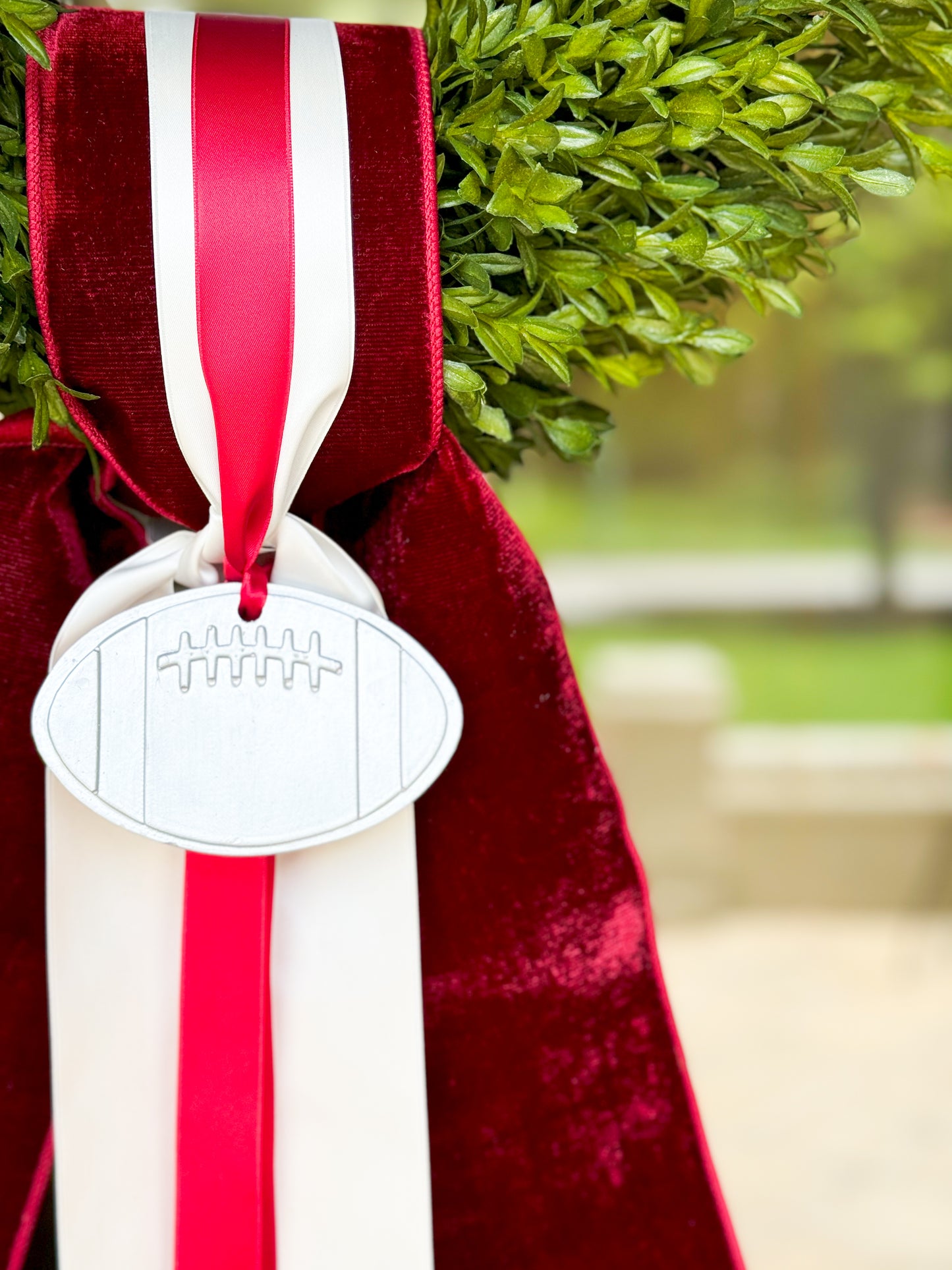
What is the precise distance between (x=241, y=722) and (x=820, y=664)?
5.97m

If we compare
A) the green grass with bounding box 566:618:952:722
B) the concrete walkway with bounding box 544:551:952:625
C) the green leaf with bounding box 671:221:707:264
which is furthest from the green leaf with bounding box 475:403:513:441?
the concrete walkway with bounding box 544:551:952:625

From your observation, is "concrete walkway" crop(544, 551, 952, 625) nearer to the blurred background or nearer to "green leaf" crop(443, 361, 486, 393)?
the blurred background

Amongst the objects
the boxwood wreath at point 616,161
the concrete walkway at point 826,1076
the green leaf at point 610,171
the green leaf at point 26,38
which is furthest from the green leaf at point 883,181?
the concrete walkway at point 826,1076

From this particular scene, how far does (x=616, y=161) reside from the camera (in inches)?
19.4

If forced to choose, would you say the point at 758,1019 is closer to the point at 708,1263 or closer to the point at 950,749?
the point at 950,749

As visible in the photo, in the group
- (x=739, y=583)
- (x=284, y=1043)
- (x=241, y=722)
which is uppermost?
(x=241, y=722)

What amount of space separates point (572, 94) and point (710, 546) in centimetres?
590

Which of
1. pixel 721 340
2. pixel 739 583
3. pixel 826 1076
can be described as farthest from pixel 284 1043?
pixel 739 583

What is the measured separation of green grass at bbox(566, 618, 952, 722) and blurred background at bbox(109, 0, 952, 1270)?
0.6 inches

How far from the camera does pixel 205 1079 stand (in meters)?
0.50

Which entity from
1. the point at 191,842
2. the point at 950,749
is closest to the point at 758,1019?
the point at 950,749

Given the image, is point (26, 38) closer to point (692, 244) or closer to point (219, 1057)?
point (692, 244)

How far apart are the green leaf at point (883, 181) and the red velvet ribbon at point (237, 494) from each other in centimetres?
25

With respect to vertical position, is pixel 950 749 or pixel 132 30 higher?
pixel 132 30
